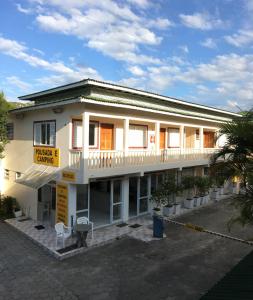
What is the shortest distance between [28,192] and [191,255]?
1161cm

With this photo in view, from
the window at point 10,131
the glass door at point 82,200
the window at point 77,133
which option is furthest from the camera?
the window at point 10,131

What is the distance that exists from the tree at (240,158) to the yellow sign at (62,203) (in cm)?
909

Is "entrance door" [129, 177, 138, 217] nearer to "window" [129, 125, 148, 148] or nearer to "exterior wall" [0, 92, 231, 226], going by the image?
"exterior wall" [0, 92, 231, 226]

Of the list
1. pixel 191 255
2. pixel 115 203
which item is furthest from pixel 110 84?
pixel 191 255

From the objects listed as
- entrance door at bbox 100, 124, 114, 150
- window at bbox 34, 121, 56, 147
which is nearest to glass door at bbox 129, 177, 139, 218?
entrance door at bbox 100, 124, 114, 150

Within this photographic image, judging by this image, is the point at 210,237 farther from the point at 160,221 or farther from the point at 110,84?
the point at 110,84

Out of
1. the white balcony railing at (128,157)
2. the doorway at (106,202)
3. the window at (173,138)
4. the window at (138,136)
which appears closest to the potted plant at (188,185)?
the white balcony railing at (128,157)

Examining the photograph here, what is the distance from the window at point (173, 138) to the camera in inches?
881

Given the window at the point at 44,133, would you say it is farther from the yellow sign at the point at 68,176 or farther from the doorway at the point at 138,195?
the doorway at the point at 138,195

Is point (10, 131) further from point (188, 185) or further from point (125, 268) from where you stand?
point (125, 268)

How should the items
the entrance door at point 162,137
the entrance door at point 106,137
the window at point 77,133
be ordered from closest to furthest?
the window at point 77,133 → the entrance door at point 106,137 → the entrance door at point 162,137

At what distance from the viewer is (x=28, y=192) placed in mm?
19062

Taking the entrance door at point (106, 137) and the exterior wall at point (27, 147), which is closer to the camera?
the exterior wall at point (27, 147)

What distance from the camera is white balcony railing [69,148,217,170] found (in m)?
14.5
